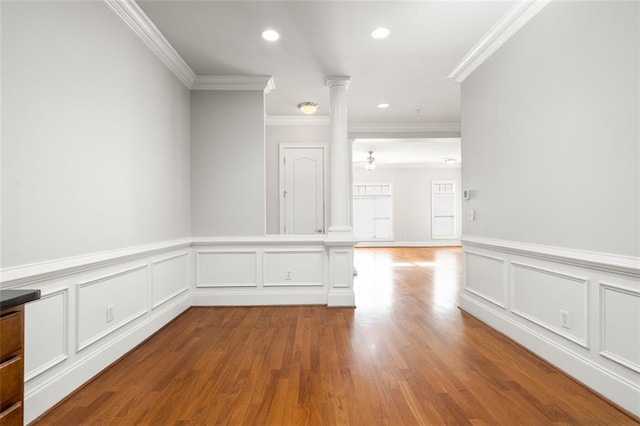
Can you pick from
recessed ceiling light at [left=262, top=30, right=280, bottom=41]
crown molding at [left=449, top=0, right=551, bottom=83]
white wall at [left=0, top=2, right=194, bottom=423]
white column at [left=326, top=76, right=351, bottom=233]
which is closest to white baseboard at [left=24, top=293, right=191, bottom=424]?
white wall at [left=0, top=2, right=194, bottom=423]

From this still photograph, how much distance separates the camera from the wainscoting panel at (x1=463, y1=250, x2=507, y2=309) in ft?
10.7

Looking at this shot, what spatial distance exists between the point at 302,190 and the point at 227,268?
6.96 ft

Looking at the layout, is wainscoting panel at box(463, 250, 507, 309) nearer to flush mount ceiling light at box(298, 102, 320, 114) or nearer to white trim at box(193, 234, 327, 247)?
white trim at box(193, 234, 327, 247)

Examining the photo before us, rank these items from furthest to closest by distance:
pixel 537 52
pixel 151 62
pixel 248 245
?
pixel 248 245 < pixel 151 62 < pixel 537 52

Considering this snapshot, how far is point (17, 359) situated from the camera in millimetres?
1229

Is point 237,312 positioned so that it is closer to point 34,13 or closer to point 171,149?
point 171,149

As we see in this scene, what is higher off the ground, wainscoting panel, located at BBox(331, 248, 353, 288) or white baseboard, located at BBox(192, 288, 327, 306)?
wainscoting panel, located at BBox(331, 248, 353, 288)

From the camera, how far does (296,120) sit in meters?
5.97

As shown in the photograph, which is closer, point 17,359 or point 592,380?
point 17,359

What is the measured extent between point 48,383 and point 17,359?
1.06 m

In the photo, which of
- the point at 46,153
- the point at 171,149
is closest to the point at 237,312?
the point at 171,149

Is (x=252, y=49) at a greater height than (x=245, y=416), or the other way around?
(x=252, y=49)

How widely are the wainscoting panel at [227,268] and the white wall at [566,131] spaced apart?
2.81 metres

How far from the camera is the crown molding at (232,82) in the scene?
4.20 metres
